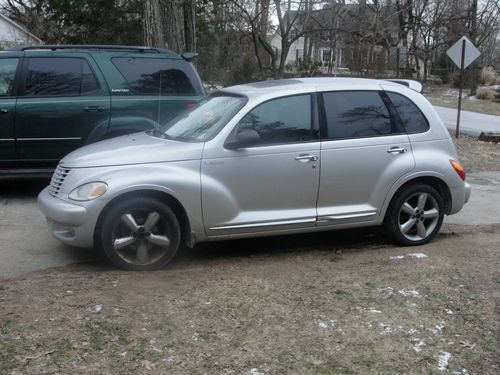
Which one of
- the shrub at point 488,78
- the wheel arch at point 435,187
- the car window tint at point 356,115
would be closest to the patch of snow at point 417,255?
the wheel arch at point 435,187

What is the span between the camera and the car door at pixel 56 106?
7.18 m

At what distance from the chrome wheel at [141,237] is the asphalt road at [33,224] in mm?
633

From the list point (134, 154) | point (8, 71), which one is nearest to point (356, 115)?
point (134, 154)

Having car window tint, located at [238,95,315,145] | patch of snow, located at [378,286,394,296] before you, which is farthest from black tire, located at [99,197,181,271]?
patch of snow, located at [378,286,394,296]

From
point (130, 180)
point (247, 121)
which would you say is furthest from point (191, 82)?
point (130, 180)

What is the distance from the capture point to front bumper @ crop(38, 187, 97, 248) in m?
4.77

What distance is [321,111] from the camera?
5477 millimetres

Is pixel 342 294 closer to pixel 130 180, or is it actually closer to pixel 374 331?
pixel 374 331

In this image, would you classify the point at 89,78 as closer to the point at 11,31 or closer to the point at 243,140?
the point at 243,140

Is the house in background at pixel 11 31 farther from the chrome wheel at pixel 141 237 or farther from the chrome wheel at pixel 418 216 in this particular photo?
the chrome wheel at pixel 418 216

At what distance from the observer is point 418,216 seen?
580 cm

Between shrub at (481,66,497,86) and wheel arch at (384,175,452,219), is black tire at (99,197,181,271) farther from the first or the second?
shrub at (481,66,497,86)

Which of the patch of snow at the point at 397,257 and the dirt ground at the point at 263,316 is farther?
the patch of snow at the point at 397,257

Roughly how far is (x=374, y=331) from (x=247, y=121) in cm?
227
